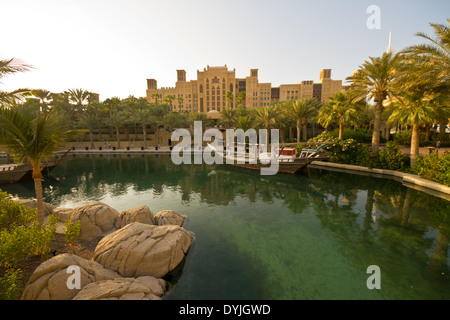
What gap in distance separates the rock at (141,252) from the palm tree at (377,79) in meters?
23.0

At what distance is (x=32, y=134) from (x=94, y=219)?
181 inches

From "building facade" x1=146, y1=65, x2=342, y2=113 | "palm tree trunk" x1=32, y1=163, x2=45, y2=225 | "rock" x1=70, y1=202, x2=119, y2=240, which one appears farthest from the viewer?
"building facade" x1=146, y1=65, x2=342, y2=113

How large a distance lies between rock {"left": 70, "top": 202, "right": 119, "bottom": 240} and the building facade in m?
99.2

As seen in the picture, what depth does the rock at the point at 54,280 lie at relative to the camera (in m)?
5.16

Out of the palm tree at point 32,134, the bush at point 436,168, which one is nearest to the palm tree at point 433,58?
the bush at point 436,168

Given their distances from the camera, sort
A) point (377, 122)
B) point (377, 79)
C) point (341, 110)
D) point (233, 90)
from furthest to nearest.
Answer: point (233, 90)
point (341, 110)
point (377, 122)
point (377, 79)

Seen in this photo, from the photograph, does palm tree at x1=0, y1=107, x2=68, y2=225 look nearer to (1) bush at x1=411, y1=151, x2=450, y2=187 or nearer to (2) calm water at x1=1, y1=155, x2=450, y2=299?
(2) calm water at x1=1, y1=155, x2=450, y2=299

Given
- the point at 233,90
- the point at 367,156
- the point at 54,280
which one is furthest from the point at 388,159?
the point at 233,90

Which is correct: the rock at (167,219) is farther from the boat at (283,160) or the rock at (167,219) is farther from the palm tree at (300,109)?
the palm tree at (300,109)

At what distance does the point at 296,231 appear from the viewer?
35.2ft

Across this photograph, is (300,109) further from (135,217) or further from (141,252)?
(141,252)

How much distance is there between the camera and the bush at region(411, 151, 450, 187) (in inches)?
625

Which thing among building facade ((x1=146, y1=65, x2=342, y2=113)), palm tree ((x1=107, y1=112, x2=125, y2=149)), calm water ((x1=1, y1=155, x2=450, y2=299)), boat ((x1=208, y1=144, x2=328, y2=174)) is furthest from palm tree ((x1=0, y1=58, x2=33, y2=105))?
building facade ((x1=146, y1=65, x2=342, y2=113))
